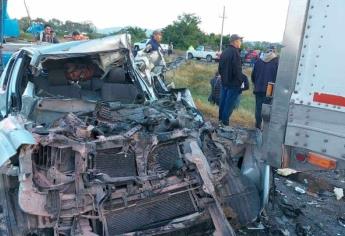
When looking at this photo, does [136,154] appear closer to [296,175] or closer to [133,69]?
[133,69]

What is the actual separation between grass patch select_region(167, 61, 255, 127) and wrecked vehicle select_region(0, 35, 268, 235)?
14.5 ft

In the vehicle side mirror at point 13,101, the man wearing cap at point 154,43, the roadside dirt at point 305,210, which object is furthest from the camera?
the man wearing cap at point 154,43

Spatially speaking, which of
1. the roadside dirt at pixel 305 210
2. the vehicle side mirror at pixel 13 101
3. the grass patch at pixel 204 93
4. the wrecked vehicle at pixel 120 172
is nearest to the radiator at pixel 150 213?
→ the wrecked vehicle at pixel 120 172

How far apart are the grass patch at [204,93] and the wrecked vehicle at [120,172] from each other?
442 cm

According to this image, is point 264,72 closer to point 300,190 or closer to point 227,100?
point 227,100

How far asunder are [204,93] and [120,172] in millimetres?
13142

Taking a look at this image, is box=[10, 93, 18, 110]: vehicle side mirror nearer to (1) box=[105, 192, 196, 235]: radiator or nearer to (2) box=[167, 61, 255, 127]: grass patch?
(1) box=[105, 192, 196, 235]: radiator

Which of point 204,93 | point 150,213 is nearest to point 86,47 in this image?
point 150,213

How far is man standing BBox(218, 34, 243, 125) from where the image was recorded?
686 cm

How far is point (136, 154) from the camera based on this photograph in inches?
141

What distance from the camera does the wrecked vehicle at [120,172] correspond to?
3.20 meters

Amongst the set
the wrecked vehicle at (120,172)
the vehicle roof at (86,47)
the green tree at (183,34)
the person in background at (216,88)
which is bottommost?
the green tree at (183,34)

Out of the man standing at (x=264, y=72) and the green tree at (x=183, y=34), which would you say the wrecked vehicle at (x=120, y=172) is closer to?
the man standing at (x=264, y=72)

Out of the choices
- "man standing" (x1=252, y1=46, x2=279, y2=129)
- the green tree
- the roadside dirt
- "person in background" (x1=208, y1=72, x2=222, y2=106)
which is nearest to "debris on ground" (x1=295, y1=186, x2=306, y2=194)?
the roadside dirt
